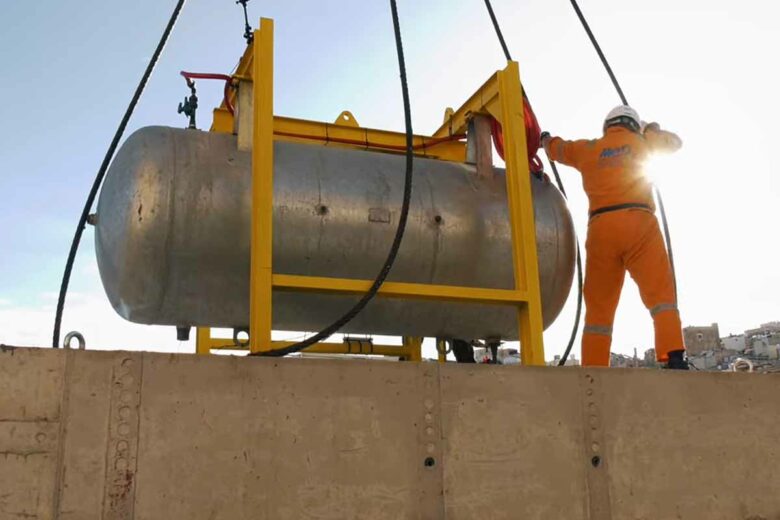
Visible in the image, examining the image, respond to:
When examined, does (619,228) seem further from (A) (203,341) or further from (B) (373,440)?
(A) (203,341)

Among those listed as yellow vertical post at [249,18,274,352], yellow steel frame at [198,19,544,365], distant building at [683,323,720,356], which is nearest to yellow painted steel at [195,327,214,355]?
yellow steel frame at [198,19,544,365]

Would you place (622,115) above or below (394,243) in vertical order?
above

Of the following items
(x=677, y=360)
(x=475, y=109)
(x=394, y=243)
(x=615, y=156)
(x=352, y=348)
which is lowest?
(x=677, y=360)

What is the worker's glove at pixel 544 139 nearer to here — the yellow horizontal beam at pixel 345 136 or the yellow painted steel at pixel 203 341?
the yellow horizontal beam at pixel 345 136

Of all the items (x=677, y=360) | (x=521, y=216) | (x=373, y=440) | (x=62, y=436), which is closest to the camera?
(x=62, y=436)

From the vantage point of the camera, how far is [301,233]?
397 centimetres

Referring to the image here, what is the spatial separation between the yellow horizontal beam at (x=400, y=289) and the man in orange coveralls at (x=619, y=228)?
105cm

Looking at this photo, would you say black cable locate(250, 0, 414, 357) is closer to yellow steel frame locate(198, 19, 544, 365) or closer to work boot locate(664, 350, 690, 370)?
yellow steel frame locate(198, 19, 544, 365)

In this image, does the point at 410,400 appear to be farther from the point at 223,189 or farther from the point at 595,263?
the point at 595,263

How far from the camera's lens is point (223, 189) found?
3.90 m

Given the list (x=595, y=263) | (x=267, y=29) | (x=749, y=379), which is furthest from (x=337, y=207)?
(x=749, y=379)

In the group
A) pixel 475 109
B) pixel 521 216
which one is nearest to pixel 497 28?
pixel 475 109

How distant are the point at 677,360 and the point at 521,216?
1294 millimetres

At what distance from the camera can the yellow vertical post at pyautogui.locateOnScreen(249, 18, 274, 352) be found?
11.4 feet
